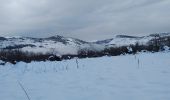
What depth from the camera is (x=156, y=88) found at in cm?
667

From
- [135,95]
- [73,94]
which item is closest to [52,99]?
[73,94]

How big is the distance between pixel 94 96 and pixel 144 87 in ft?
4.73

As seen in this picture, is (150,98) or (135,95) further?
(135,95)

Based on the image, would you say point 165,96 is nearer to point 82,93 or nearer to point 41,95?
point 82,93

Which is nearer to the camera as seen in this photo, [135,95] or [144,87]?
[135,95]

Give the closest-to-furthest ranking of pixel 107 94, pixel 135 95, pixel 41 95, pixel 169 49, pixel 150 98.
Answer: pixel 150 98
pixel 135 95
pixel 107 94
pixel 41 95
pixel 169 49

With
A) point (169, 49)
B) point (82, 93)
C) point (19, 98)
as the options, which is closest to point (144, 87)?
point (82, 93)

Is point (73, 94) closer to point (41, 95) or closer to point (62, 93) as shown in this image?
point (62, 93)

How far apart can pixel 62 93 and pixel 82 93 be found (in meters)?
0.56

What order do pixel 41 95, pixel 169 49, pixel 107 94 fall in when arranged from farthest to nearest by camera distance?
pixel 169 49
pixel 41 95
pixel 107 94

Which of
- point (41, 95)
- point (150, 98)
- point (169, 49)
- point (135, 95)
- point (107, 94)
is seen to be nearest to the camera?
point (150, 98)

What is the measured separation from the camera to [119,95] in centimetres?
618

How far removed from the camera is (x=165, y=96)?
562 centimetres

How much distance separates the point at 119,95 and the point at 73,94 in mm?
1215
